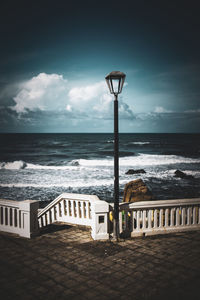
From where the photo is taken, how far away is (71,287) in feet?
13.1

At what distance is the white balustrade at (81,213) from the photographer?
19.6 feet

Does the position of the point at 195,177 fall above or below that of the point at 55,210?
below

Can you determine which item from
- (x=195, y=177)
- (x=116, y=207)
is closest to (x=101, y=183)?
(x=195, y=177)

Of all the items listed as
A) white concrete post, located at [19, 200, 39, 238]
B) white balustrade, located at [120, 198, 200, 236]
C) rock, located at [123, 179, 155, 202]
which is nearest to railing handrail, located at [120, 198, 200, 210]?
white balustrade, located at [120, 198, 200, 236]

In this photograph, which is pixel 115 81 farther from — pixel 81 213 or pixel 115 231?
pixel 81 213

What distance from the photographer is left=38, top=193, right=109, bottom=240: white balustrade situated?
235 inches

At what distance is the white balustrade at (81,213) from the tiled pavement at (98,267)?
400mm

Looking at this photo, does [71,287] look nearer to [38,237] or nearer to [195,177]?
[38,237]

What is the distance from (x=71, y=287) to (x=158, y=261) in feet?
6.35

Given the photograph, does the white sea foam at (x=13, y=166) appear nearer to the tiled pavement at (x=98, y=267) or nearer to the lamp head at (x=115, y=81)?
the tiled pavement at (x=98, y=267)

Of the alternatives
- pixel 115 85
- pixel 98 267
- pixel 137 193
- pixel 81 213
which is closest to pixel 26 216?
pixel 81 213

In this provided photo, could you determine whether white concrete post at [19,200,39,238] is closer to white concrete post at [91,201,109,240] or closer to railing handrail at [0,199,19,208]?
railing handrail at [0,199,19,208]

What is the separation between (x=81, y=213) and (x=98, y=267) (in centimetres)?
254

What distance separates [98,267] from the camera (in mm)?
4648
